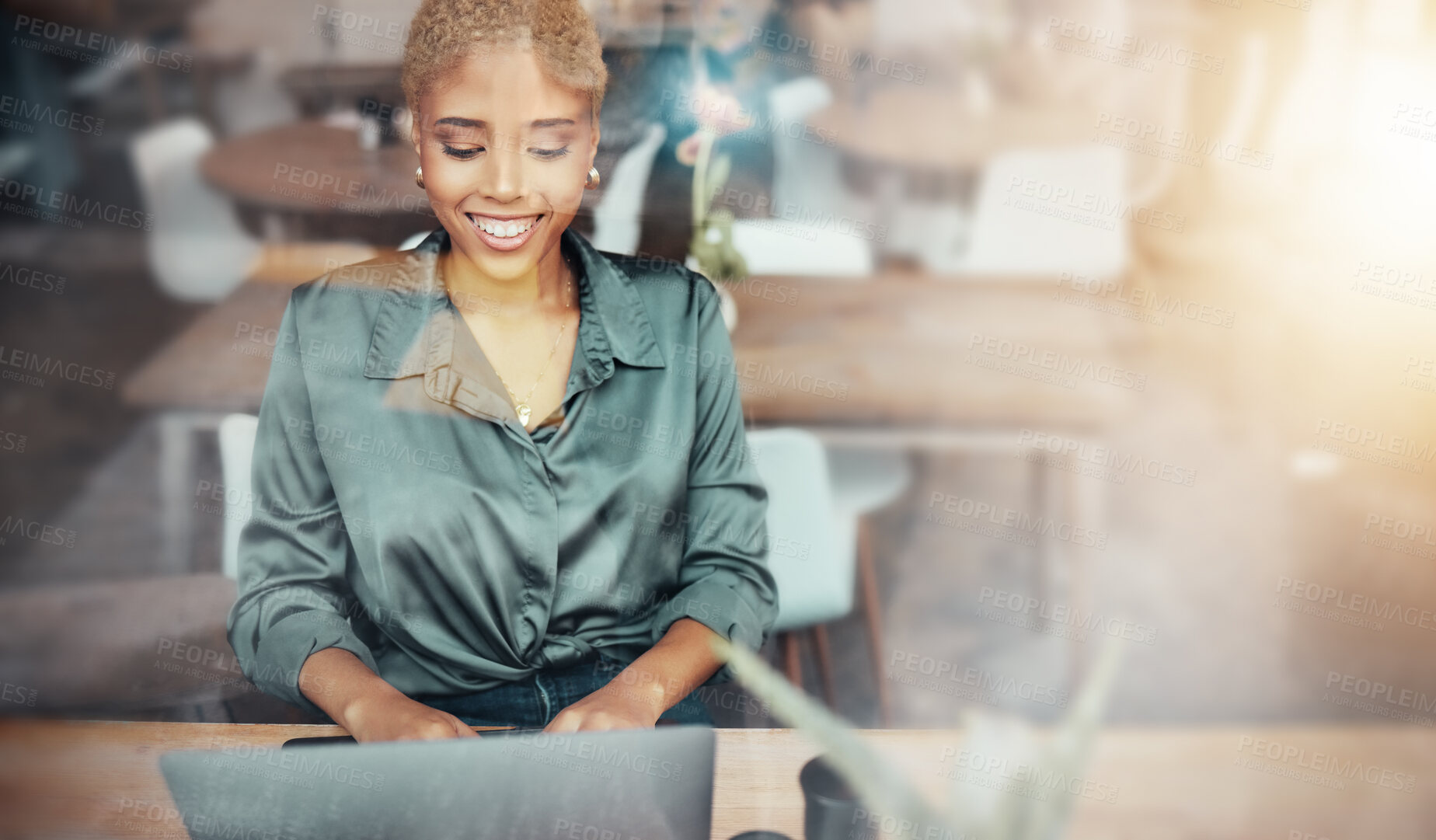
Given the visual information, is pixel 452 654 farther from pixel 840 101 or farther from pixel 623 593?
pixel 840 101

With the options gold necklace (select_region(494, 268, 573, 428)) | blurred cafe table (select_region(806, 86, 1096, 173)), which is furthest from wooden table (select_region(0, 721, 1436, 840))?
blurred cafe table (select_region(806, 86, 1096, 173))

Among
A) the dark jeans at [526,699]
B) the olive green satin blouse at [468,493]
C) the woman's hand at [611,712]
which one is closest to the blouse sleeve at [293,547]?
the olive green satin blouse at [468,493]

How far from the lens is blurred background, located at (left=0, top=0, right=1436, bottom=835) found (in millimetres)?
1076

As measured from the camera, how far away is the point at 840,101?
4.17 ft

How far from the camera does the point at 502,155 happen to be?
0.96 meters

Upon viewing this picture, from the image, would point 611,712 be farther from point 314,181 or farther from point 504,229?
point 314,181

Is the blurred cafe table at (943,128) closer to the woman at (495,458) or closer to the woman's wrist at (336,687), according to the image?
the woman at (495,458)

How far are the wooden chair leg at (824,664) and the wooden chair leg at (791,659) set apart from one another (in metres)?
0.03

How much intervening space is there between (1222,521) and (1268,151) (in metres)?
0.53

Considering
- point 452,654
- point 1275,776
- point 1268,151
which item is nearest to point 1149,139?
point 1268,151

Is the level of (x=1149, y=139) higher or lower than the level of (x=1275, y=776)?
higher

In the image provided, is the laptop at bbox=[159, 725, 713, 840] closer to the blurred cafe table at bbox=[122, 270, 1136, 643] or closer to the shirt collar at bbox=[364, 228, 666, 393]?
the shirt collar at bbox=[364, 228, 666, 393]

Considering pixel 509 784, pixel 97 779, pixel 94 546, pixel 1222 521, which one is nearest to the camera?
pixel 509 784

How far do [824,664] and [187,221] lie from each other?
0.95 m
